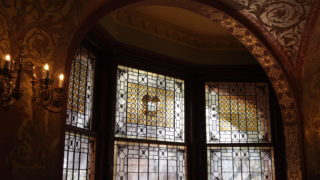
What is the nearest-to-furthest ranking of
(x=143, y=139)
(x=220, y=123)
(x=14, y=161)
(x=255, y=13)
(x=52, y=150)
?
(x=14, y=161)
(x=52, y=150)
(x=255, y=13)
(x=143, y=139)
(x=220, y=123)

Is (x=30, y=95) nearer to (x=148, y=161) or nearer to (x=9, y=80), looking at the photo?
(x=9, y=80)

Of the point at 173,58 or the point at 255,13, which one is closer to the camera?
the point at 255,13

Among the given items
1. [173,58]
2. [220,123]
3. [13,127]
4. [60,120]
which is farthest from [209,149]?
[13,127]

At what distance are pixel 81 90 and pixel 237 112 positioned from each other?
2.56 m

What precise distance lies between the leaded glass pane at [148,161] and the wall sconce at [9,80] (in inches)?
97.8

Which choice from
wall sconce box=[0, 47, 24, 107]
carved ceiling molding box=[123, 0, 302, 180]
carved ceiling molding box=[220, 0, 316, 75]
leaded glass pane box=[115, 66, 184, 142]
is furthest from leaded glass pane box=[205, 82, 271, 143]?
wall sconce box=[0, 47, 24, 107]

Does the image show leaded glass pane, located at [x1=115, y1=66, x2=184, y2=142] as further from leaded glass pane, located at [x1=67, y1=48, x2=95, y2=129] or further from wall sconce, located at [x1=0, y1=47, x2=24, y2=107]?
wall sconce, located at [x1=0, y1=47, x2=24, y2=107]

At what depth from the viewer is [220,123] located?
19.6ft

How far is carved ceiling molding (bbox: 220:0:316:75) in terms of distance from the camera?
Answer: 394cm

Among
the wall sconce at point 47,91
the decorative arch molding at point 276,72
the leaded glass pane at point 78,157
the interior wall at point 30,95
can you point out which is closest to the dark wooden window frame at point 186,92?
the leaded glass pane at point 78,157

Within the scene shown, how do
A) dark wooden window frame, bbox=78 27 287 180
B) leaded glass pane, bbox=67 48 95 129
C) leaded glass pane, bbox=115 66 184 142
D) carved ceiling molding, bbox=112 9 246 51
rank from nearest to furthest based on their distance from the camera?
1. leaded glass pane, bbox=67 48 95 129
2. dark wooden window frame, bbox=78 27 287 180
3. leaded glass pane, bbox=115 66 184 142
4. carved ceiling molding, bbox=112 9 246 51

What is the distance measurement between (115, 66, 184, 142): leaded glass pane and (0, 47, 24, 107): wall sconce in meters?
2.46

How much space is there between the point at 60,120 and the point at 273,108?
3.97 meters

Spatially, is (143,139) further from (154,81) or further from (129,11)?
(129,11)
